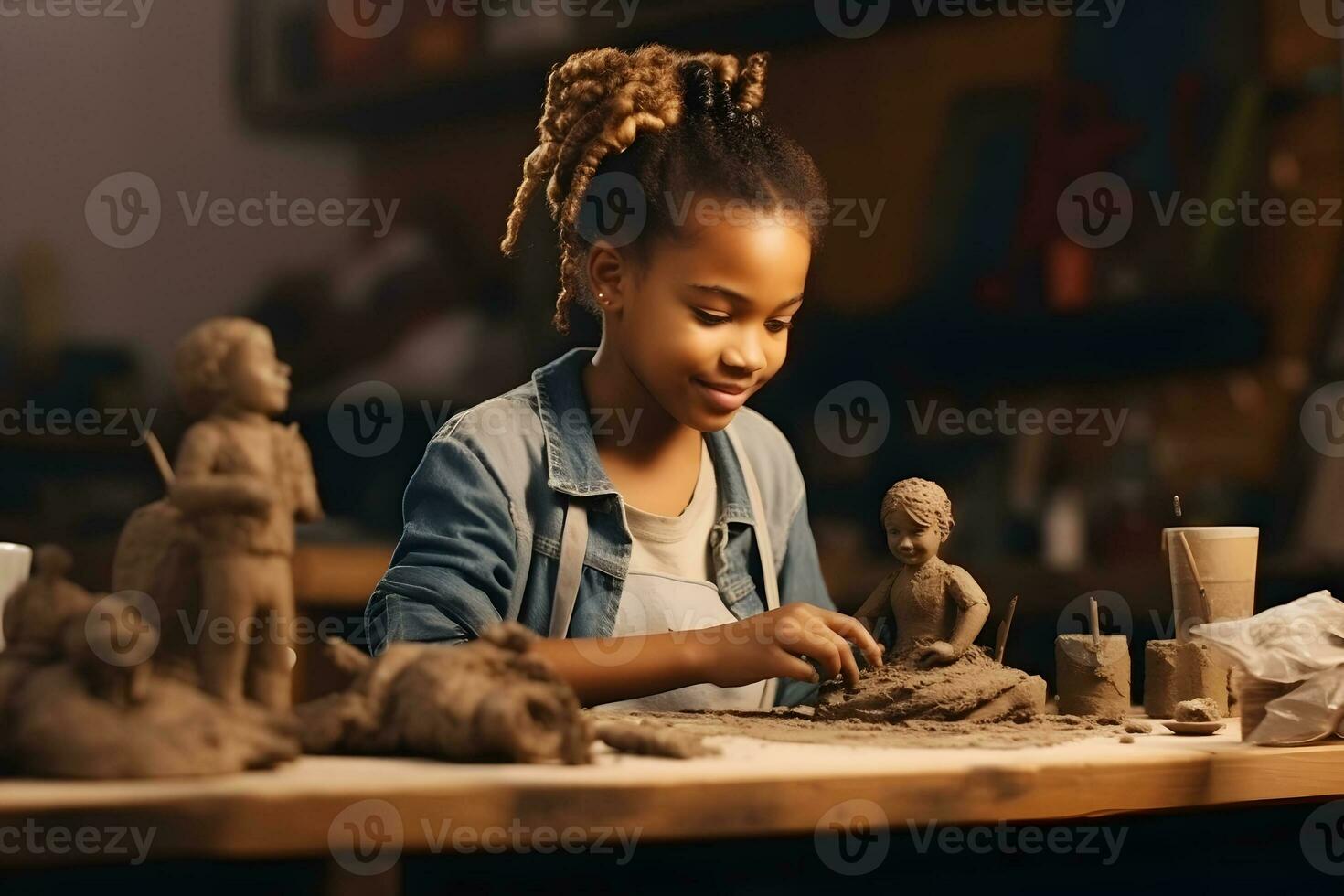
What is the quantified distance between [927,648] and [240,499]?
31.0 inches

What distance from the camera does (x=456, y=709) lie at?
1.19m

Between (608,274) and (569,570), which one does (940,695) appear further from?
(608,274)

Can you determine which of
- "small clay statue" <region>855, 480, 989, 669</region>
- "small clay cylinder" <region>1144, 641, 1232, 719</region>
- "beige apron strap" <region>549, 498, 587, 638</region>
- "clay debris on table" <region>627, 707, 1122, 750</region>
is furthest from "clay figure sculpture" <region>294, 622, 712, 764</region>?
"small clay cylinder" <region>1144, 641, 1232, 719</region>

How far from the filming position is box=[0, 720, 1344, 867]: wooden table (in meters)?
1.03

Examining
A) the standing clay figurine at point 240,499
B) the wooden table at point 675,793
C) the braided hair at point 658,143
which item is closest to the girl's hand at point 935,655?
the wooden table at point 675,793

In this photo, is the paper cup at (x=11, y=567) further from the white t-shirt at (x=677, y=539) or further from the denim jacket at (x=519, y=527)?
the white t-shirt at (x=677, y=539)

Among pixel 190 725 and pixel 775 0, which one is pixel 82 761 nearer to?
pixel 190 725

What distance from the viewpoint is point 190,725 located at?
110 cm

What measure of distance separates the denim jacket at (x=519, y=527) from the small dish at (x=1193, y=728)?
56 cm

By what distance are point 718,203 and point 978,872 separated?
79 centimetres

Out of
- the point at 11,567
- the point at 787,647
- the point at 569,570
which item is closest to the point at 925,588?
the point at 787,647

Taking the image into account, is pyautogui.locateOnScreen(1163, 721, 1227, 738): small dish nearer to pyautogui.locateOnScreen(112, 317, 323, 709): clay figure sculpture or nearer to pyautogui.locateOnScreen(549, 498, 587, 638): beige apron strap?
pyautogui.locateOnScreen(549, 498, 587, 638): beige apron strap

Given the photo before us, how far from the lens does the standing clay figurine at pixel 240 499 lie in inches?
45.1

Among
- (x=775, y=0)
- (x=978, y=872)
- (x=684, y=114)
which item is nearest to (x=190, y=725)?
(x=978, y=872)
